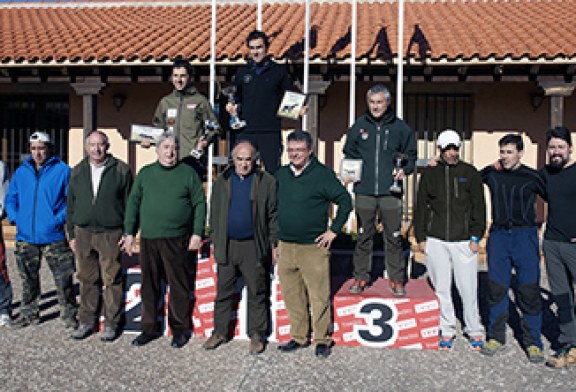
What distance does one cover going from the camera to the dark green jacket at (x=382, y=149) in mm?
4195

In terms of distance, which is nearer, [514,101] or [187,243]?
[187,243]

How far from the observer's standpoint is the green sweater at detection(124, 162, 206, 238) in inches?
157

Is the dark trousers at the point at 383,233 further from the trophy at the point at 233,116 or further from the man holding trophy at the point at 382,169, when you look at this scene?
the trophy at the point at 233,116

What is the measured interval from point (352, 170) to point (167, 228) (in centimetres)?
159

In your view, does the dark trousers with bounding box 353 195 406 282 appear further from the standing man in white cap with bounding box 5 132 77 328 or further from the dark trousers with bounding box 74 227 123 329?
the standing man in white cap with bounding box 5 132 77 328

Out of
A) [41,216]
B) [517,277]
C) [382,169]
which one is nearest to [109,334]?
[41,216]

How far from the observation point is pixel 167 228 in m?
3.99

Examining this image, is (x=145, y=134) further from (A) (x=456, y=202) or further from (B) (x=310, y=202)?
(A) (x=456, y=202)

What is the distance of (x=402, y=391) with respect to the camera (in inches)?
135

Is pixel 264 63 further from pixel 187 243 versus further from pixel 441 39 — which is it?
pixel 441 39

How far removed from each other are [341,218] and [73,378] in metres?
2.27

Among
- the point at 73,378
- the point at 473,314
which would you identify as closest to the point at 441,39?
the point at 473,314

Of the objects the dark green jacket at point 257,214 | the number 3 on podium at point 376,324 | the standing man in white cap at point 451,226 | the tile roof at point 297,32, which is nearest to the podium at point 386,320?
the number 3 on podium at point 376,324

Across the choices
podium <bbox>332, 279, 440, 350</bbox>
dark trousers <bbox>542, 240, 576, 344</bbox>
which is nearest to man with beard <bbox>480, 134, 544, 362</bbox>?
dark trousers <bbox>542, 240, 576, 344</bbox>
